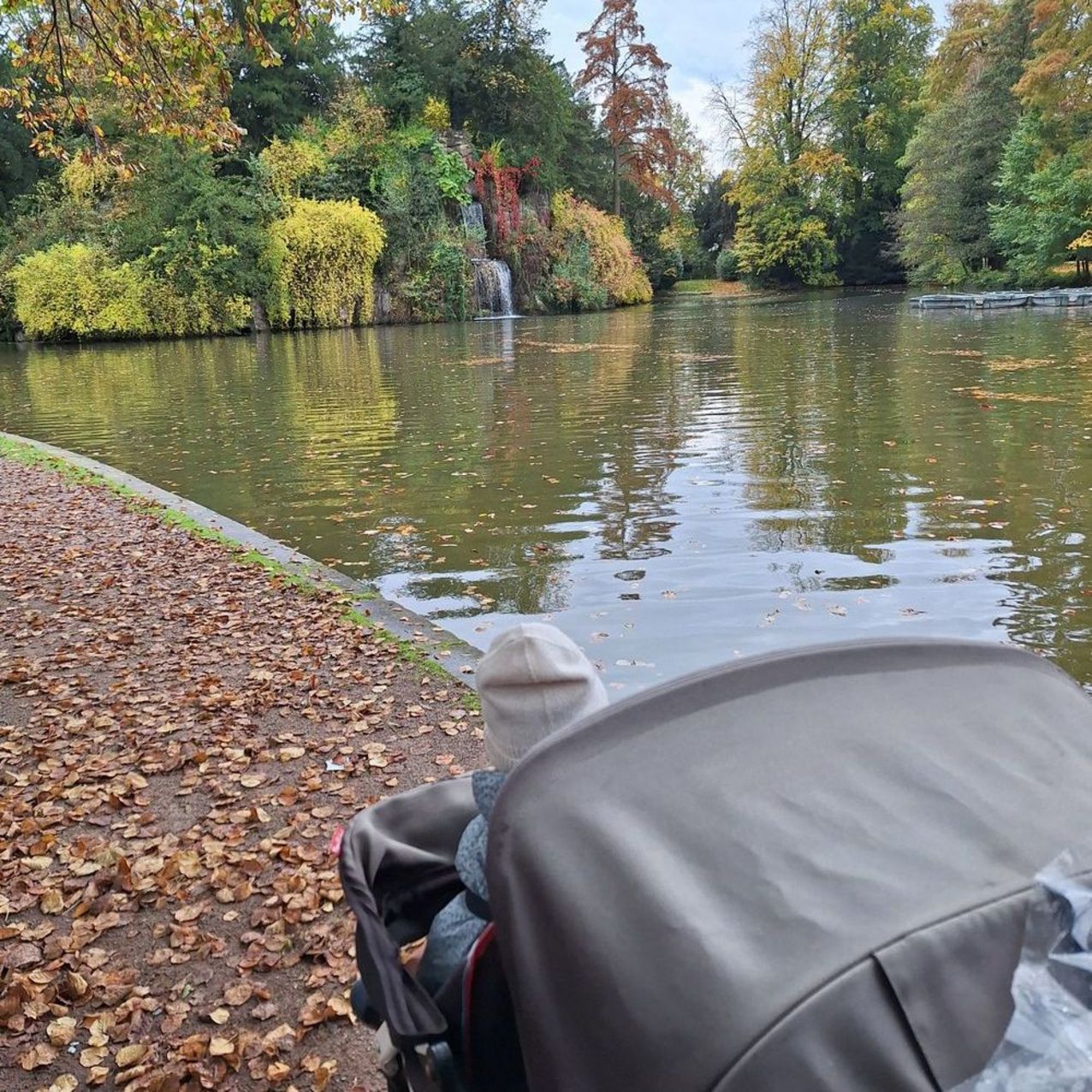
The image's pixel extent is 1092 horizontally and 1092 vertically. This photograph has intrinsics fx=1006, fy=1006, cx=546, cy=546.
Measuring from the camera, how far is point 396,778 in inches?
158

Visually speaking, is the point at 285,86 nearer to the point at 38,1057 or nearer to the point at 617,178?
the point at 617,178

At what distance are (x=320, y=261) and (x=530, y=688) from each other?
35098mm

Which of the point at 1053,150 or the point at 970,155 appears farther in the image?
the point at 970,155

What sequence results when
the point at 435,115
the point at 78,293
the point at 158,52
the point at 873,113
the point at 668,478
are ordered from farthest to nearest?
the point at 873,113 → the point at 435,115 → the point at 78,293 → the point at 668,478 → the point at 158,52

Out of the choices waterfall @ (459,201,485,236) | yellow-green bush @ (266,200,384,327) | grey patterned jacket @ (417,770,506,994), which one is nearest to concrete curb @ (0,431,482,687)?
grey patterned jacket @ (417,770,506,994)

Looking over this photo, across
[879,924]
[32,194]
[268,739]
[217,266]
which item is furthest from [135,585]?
[32,194]

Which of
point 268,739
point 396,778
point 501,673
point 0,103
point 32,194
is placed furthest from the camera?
point 32,194

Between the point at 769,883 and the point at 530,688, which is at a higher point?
the point at 530,688

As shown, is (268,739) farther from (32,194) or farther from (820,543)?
(32,194)

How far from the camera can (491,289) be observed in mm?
39906

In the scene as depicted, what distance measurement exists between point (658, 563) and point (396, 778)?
3.50 m

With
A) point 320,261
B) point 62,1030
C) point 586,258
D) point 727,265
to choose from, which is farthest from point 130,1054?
point 727,265

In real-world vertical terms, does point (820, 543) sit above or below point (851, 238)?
below

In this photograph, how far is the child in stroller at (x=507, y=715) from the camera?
175cm
